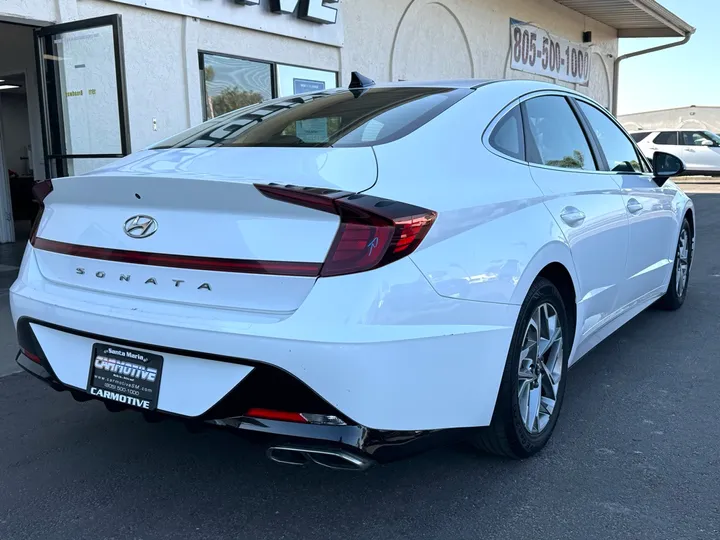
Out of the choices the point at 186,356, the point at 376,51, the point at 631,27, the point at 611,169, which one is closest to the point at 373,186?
the point at 186,356

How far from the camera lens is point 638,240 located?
3998 millimetres

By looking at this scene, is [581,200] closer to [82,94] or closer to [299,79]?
[82,94]

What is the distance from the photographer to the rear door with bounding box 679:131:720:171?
2328 cm

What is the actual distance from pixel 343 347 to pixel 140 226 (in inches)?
34.4

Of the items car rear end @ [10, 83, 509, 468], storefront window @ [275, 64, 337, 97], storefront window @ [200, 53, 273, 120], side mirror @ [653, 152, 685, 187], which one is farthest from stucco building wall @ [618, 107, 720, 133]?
car rear end @ [10, 83, 509, 468]

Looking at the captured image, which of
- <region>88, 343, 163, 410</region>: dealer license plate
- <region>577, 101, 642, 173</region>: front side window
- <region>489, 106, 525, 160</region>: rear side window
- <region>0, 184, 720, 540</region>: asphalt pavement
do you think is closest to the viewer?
<region>88, 343, 163, 410</region>: dealer license plate

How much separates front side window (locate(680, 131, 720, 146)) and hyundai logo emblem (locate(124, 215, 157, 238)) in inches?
969

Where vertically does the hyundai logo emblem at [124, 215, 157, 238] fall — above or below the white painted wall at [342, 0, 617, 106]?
below

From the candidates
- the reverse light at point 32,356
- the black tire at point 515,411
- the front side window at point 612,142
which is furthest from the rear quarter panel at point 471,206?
the reverse light at point 32,356

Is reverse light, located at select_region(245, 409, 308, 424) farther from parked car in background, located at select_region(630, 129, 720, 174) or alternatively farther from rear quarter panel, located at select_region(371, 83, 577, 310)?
parked car in background, located at select_region(630, 129, 720, 174)

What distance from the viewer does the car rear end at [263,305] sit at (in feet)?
6.79

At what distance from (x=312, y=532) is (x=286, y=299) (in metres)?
0.86

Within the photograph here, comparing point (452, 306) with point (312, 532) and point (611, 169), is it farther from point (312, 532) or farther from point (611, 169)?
point (611, 169)

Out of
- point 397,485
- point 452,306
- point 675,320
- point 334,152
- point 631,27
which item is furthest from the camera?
point 631,27
